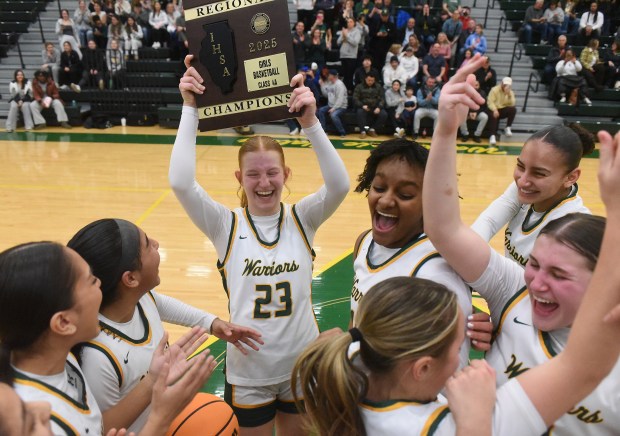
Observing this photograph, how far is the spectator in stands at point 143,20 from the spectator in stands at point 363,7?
5409 mm

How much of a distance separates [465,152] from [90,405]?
981 centimetres

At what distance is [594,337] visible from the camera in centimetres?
119

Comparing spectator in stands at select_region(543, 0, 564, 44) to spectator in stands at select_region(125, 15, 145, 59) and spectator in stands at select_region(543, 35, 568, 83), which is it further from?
spectator in stands at select_region(125, 15, 145, 59)

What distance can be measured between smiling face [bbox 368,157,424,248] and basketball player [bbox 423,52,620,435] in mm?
395

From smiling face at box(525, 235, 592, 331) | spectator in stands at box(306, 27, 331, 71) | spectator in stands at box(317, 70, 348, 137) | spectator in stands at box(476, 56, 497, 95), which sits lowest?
spectator in stands at box(317, 70, 348, 137)

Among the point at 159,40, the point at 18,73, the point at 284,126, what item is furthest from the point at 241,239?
the point at 159,40

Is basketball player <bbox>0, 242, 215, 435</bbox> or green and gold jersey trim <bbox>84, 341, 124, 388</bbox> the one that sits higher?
basketball player <bbox>0, 242, 215, 435</bbox>

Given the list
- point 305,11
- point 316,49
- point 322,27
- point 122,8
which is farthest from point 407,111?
point 122,8

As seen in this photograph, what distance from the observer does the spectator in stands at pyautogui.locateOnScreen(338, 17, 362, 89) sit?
12617 millimetres

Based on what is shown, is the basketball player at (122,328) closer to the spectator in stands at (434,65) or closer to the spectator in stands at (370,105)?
the spectator in stands at (370,105)

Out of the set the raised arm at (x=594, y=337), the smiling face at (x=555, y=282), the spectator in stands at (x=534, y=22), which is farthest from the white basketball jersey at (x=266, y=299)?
the spectator in stands at (x=534, y=22)

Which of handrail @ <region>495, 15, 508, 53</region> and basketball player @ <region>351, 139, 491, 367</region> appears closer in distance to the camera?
basketball player @ <region>351, 139, 491, 367</region>

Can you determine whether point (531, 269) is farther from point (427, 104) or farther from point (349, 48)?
point (349, 48)

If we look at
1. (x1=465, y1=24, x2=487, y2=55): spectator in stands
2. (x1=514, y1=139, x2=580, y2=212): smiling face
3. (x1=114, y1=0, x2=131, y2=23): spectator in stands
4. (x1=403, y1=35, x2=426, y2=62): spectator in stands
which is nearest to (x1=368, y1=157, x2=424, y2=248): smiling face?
(x1=514, y1=139, x2=580, y2=212): smiling face
